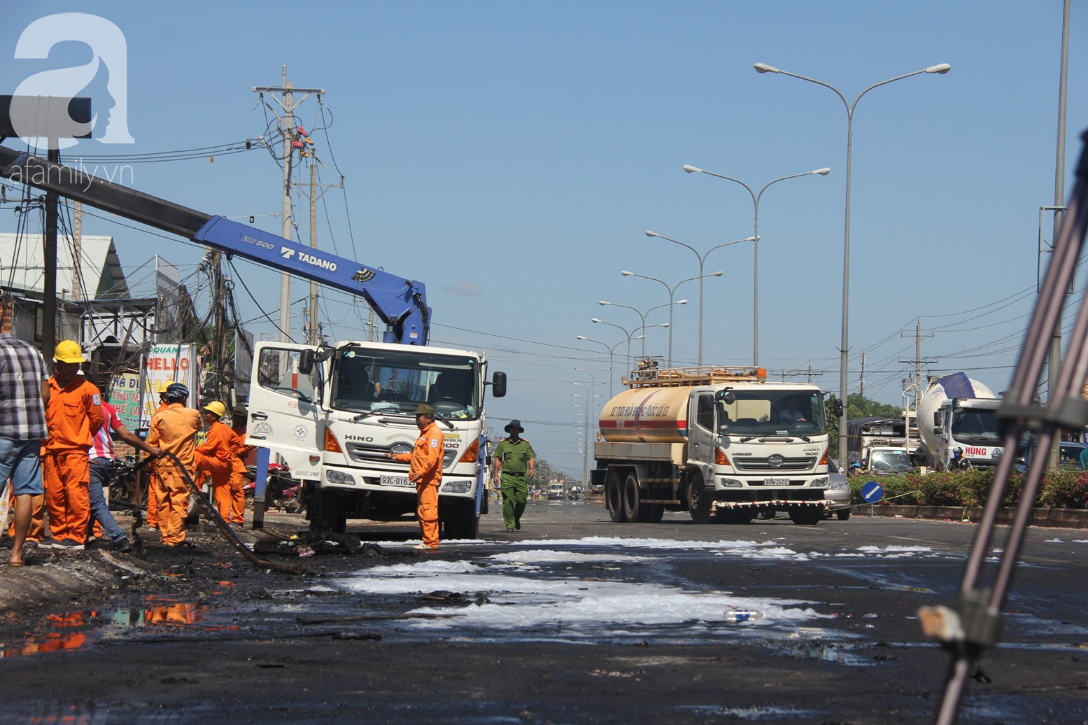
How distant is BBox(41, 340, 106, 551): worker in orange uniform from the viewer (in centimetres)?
1052

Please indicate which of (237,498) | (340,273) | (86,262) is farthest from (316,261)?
(86,262)

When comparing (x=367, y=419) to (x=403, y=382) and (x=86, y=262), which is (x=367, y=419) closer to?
(x=403, y=382)

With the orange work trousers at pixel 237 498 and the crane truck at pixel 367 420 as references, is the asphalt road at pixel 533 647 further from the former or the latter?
the orange work trousers at pixel 237 498

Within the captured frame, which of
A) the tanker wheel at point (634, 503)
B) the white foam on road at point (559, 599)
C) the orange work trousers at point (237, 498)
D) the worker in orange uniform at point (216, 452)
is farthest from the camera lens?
the tanker wheel at point (634, 503)

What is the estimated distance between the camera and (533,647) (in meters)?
6.31

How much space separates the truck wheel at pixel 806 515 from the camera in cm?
2456

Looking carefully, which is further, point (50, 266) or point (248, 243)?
point (50, 266)

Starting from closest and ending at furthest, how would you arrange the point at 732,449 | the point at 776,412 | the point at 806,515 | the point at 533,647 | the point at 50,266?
A: the point at 533,647, the point at 50,266, the point at 732,449, the point at 776,412, the point at 806,515

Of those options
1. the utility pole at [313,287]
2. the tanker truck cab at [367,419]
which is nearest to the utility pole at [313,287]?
the utility pole at [313,287]

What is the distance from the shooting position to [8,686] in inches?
203

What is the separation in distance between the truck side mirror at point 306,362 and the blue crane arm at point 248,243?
103 inches

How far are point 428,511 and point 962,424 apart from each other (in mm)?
23093

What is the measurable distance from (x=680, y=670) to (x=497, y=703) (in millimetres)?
1146

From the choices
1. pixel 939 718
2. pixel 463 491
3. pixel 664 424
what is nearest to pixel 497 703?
pixel 939 718
